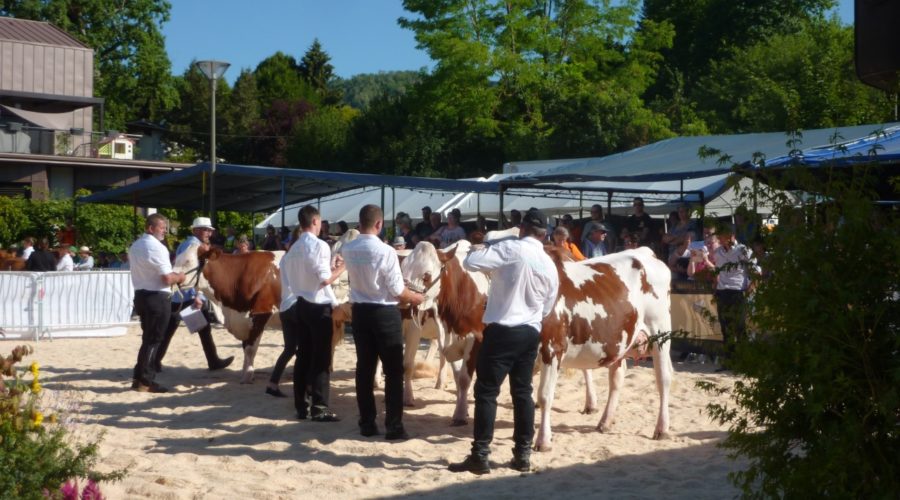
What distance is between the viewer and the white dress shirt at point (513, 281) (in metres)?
7.88

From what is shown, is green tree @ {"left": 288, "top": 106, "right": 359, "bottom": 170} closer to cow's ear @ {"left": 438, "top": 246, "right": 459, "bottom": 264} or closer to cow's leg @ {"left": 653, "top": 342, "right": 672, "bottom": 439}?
cow's ear @ {"left": 438, "top": 246, "right": 459, "bottom": 264}

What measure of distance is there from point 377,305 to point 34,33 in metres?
46.7

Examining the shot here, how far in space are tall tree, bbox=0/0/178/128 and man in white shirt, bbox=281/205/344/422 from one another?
5035 centimetres

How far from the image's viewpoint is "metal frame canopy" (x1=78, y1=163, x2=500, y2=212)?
18.5 m

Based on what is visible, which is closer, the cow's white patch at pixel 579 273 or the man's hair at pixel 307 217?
the cow's white patch at pixel 579 273

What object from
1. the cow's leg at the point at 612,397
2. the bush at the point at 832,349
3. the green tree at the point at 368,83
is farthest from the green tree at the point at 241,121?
the green tree at the point at 368,83

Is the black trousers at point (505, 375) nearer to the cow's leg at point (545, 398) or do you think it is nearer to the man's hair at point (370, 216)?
the cow's leg at point (545, 398)

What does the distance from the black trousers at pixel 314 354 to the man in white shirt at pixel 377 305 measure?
82cm

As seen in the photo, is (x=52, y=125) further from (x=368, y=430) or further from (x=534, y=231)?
(x=534, y=231)

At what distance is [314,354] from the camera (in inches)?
390

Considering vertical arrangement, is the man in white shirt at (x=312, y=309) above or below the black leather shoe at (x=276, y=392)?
above

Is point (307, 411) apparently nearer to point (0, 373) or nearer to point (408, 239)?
point (0, 373)

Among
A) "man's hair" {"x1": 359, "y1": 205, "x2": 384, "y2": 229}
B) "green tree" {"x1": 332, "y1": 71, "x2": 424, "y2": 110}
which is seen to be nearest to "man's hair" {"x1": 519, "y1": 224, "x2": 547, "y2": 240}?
"man's hair" {"x1": 359, "y1": 205, "x2": 384, "y2": 229}

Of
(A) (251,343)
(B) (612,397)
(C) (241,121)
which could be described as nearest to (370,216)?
(B) (612,397)
